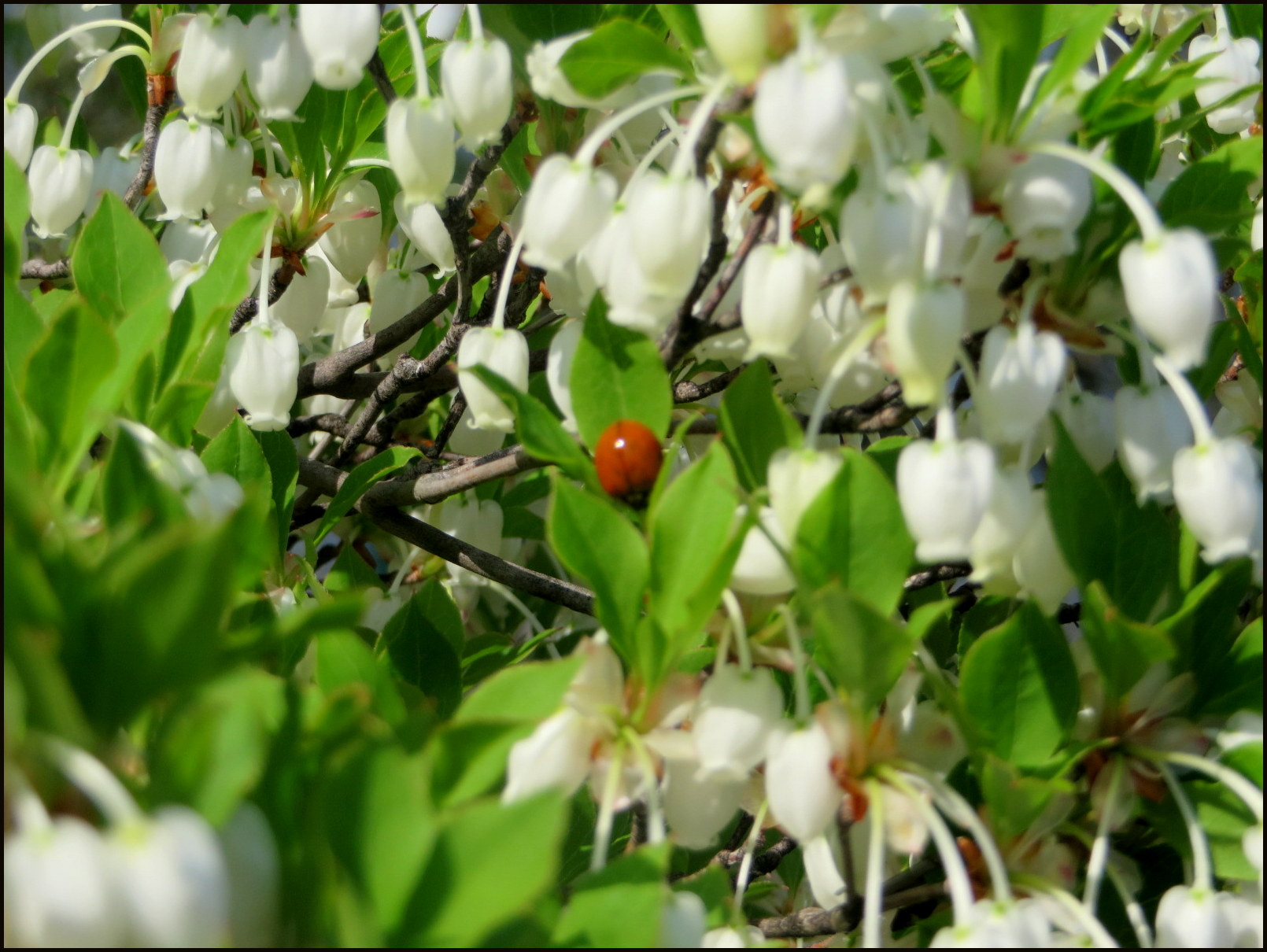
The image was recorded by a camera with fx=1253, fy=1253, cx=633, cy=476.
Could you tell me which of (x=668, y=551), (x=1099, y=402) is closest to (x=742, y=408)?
(x=668, y=551)

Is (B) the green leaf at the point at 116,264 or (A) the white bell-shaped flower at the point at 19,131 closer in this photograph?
(B) the green leaf at the point at 116,264

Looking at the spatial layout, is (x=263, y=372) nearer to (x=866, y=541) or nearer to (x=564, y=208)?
(x=564, y=208)

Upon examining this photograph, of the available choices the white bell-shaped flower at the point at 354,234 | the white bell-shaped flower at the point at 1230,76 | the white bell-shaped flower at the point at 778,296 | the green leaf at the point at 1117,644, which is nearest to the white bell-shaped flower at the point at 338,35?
the white bell-shaped flower at the point at 778,296

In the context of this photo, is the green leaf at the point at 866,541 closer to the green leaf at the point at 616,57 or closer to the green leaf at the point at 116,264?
the green leaf at the point at 616,57

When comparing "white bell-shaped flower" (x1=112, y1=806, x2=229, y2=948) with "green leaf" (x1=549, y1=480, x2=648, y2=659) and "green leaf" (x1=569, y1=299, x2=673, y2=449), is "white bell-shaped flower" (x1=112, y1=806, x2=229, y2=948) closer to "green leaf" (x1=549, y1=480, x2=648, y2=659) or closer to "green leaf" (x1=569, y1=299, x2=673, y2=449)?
"green leaf" (x1=549, y1=480, x2=648, y2=659)

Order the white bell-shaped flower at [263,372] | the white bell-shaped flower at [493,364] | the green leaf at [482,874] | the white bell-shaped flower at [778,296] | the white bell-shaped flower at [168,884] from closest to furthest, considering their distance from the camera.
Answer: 1. the white bell-shaped flower at [168,884]
2. the green leaf at [482,874]
3. the white bell-shaped flower at [778,296]
4. the white bell-shaped flower at [493,364]
5. the white bell-shaped flower at [263,372]

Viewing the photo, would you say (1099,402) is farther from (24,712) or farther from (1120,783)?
(24,712)

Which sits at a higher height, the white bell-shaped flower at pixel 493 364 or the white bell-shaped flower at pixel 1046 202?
the white bell-shaped flower at pixel 1046 202

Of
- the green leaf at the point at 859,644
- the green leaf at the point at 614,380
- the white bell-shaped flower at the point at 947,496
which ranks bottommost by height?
the green leaf at the point at 859,644
